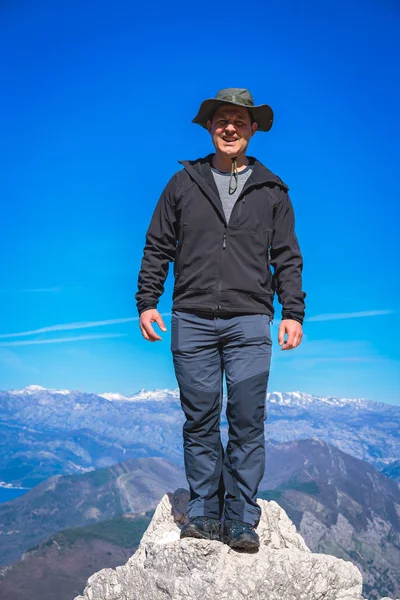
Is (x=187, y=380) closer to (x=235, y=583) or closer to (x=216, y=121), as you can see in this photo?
(x=235, y=583)

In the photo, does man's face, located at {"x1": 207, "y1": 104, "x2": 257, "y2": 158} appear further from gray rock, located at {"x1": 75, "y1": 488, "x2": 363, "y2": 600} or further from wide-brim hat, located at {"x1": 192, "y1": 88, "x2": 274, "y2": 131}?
gray rock, located at {"x1": 75, "y1": 488, "x2": 363, "y2": 600}

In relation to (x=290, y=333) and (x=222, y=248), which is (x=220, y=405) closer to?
(x=290, y=333)

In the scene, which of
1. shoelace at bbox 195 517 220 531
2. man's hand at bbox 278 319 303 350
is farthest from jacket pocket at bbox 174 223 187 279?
shoelace at bbox 195 517 220 531

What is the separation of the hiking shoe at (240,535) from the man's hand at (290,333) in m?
1.65

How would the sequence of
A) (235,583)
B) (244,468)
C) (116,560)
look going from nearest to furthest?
(235,583), (244,468), (116,560)

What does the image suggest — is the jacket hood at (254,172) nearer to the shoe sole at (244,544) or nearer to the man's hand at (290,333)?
the man's hand at (290,333)

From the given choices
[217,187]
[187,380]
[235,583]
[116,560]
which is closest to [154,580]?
[235,583]

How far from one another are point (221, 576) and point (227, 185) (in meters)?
3.55

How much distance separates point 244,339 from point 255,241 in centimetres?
95

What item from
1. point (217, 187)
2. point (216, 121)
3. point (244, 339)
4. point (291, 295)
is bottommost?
point (244, 339)

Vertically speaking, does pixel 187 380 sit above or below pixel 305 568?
above

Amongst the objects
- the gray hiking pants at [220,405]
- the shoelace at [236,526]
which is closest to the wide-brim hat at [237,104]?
the gray hiking pants at [220,405]

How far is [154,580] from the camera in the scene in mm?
5098

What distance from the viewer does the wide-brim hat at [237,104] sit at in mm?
5836
